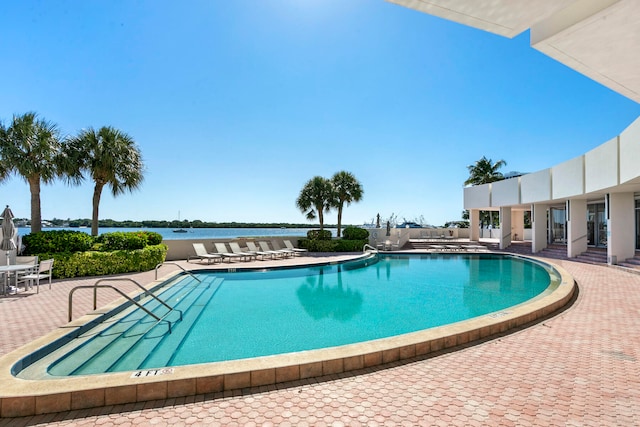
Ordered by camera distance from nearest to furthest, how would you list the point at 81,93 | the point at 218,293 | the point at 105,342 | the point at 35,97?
the point at 105,342, the point at 218,293, the point at 35,97, the point at 81,93

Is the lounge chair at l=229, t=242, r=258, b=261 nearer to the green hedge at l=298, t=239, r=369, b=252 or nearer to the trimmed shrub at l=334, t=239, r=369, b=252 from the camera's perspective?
the green hedge at l=298, t=239, r=369, b=252

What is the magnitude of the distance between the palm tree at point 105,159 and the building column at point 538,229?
22315 millimetres

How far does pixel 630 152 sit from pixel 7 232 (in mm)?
18653

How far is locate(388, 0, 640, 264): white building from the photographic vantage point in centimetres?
269

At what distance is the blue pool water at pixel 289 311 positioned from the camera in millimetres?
5336

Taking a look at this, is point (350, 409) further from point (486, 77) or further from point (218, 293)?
point (486, 77)

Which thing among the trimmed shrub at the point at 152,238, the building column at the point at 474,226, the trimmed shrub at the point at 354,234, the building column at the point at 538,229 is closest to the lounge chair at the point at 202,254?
the trimmed shrub at the point at 152,238

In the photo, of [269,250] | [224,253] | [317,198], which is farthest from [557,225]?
[224,253]

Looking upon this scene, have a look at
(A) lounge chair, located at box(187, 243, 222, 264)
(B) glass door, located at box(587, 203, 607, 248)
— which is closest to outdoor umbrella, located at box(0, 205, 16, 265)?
(A) lounge chair, located at box(187, 243, 222, 264)

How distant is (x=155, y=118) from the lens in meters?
18.2

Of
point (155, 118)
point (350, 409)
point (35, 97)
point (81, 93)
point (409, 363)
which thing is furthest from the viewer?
point (155, 118)

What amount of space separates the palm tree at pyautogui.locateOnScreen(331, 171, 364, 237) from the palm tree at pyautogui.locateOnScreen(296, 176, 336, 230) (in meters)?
0.62

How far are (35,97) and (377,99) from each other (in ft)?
51.4

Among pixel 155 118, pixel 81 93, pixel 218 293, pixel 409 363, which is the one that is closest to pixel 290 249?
pixel 218 293
